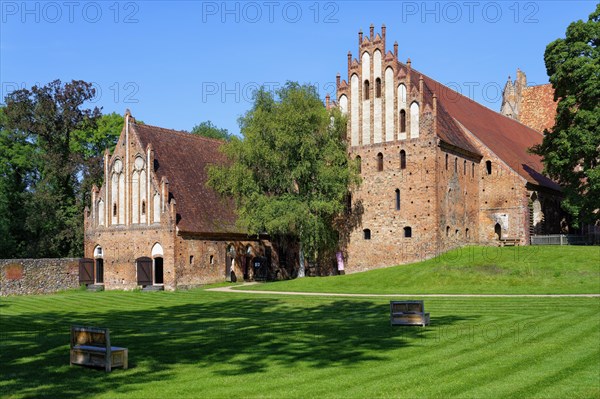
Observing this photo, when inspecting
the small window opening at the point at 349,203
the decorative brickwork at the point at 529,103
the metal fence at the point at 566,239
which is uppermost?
the decorative brickwork at the point at 529,103

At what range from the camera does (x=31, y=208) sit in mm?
52844

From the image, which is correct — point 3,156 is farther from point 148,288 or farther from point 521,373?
point 521,373

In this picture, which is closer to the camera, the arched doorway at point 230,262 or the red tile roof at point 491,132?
the arched doorway at point 230,262

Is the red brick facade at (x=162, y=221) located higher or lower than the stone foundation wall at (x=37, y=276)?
higher

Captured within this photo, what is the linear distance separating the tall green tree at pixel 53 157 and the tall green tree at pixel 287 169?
15750 mm

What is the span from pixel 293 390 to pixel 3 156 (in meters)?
51.3

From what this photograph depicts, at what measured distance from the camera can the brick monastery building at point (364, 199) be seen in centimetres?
4309

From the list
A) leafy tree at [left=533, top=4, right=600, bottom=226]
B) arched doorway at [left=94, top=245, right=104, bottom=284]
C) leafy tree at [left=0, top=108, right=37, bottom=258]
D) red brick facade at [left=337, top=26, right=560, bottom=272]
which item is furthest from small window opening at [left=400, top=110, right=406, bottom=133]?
leafy tree at [left=0, top=108, right=37, bottom=258]

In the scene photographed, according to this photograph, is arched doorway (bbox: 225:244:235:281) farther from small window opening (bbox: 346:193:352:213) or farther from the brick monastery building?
small window opening (bbox: 346:193:352:213)

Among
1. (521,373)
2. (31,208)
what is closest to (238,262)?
(31,208)

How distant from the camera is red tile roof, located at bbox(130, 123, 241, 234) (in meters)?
43.7

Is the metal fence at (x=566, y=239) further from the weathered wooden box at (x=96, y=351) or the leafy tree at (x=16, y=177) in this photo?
the leafy tree at (x=16, y=177)

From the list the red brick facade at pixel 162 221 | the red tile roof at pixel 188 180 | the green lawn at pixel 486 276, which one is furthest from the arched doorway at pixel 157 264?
the green lawn at pixel 486 276

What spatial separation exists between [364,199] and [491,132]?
14137 millimetres
